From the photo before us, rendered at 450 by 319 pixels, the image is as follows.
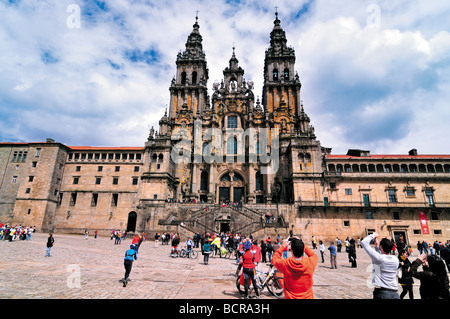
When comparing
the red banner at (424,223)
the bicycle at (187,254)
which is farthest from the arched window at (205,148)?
the red banner at (424,223)

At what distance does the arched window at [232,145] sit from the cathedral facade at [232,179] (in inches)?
7.9

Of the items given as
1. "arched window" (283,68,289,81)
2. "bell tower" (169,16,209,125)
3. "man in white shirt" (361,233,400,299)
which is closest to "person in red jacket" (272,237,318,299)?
"man in white shirt" (361,233,400,299)

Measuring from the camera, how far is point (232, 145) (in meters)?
46.1

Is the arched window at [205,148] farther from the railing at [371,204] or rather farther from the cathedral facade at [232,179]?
the railing at [371,204]

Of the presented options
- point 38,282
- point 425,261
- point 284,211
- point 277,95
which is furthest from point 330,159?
point 38,282

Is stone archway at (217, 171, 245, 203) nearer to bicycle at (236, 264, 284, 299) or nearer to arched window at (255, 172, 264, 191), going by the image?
arched window at (255, 172, 264, 191)

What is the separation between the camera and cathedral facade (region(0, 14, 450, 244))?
3497 centimetres

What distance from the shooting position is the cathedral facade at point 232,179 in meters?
35.0

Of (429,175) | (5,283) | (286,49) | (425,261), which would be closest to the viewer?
(425,261)

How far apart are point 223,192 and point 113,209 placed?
1964 centimetres

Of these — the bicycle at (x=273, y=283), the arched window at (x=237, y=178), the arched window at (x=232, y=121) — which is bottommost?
the bicycle at (x=273, y=283)

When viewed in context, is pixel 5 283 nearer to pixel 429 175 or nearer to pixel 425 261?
pixel 425 261

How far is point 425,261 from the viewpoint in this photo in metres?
4.77
